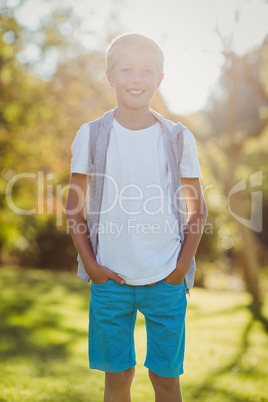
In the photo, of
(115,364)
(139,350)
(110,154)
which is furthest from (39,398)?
(110,154)

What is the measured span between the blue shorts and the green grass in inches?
52.8

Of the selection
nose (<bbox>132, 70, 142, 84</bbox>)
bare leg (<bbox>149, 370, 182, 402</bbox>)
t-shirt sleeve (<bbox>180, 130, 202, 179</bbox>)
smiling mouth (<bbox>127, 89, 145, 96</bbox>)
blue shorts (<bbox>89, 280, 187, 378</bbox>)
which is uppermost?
nose (<bbox>132, 70, 142, 84</bbox>)

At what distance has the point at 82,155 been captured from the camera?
6.27 feet

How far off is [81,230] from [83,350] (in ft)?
9.50

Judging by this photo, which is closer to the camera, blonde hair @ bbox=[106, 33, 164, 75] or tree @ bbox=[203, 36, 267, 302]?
blonde hair @ bbox=[106, 33, 164, 75]

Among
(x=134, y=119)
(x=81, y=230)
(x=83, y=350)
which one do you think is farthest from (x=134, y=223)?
(x=83, y=350)

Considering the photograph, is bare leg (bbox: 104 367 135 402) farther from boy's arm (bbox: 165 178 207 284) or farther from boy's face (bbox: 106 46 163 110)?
boy's face (bbox: 106 46 163 110)

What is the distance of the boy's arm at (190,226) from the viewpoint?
185cm

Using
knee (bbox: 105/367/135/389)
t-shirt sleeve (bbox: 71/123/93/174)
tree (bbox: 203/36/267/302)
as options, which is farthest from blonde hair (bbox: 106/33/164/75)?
tree (bbox: 203/36/267/302)

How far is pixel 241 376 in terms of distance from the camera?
379 cm

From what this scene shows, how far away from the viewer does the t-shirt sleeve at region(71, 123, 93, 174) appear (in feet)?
6.26

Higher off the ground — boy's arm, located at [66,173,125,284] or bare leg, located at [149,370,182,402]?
boy's arm, located at [66,173,125,284]

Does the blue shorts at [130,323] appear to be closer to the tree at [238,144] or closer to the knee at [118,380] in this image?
the knee at [118,380]

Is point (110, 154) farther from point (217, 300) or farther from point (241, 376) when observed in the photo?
point (217, 300)
